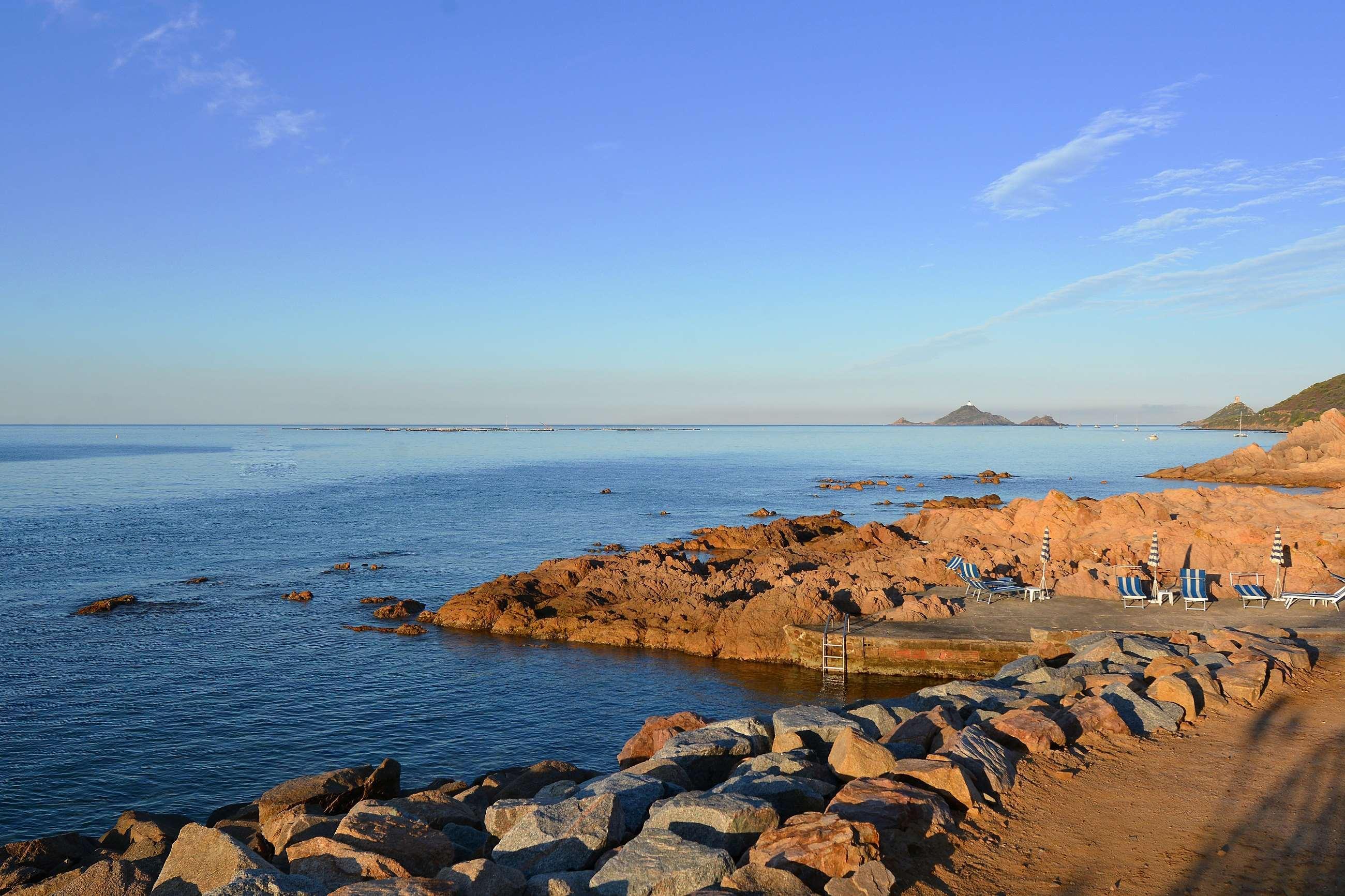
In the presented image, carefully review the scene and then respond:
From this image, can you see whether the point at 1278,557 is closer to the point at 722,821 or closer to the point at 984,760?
the point at 984,760

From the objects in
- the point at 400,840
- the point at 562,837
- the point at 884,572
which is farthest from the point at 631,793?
the point at 884,572

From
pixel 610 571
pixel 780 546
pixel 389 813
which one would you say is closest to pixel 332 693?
pixel 610 571

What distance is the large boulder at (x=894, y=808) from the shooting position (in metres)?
8.04

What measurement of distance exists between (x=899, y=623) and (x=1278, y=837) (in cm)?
1542

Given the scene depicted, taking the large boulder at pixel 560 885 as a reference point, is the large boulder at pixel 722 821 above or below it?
above

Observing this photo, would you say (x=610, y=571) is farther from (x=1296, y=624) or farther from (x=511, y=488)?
(x=511, y=488)

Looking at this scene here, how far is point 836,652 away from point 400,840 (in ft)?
54.4

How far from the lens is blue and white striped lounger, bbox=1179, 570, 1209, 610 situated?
856 inches

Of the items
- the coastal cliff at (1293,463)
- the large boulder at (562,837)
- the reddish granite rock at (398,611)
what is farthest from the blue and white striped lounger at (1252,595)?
the coastal cliff at (1293,463)

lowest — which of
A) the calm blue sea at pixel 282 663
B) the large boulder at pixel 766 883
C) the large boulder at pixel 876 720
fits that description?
the calm blue sea at pixel 282 663

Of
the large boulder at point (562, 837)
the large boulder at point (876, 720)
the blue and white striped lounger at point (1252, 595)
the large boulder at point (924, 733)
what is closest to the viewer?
the large boulder at point (562, 837)

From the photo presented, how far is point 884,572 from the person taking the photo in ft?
94.1

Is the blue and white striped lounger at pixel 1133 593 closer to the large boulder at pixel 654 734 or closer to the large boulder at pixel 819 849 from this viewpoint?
the large boulder at pixel 654 734

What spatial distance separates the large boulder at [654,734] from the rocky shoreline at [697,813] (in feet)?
0.12
